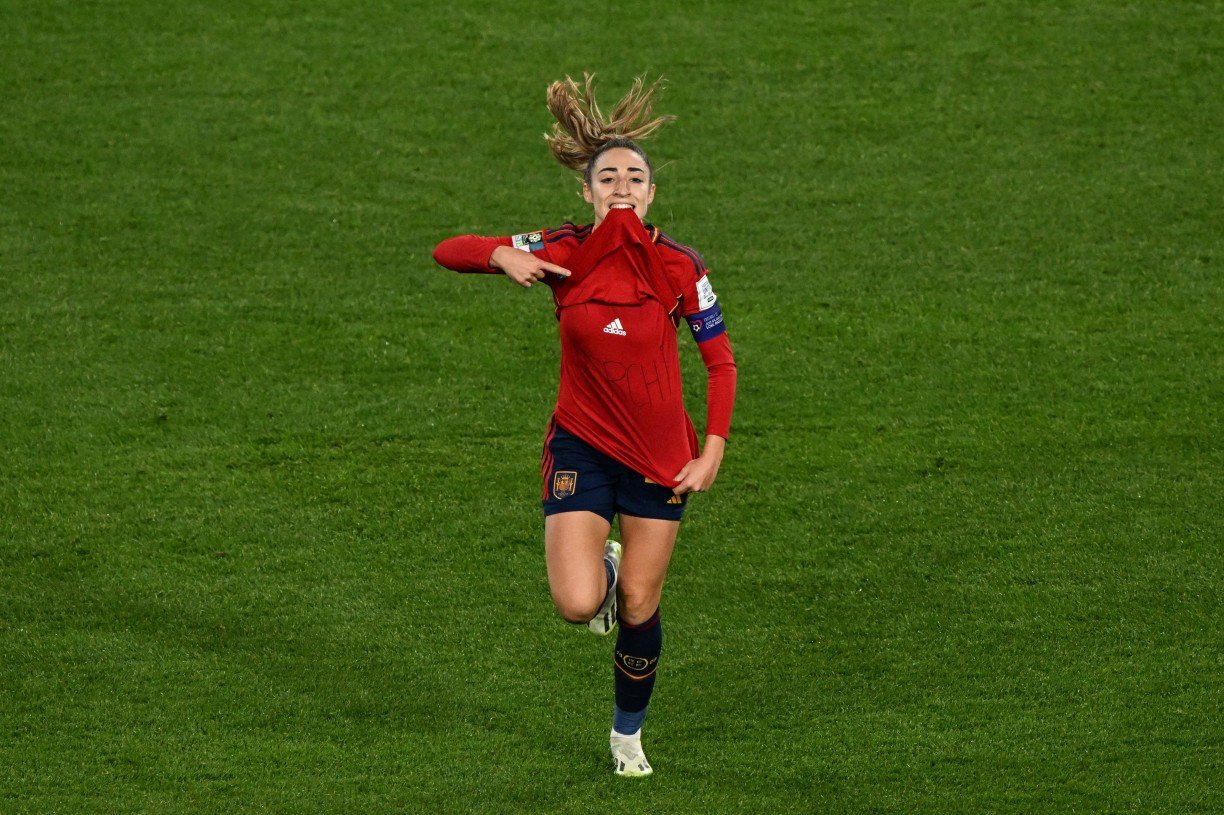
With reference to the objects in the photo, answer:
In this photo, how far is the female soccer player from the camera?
543 centimetres

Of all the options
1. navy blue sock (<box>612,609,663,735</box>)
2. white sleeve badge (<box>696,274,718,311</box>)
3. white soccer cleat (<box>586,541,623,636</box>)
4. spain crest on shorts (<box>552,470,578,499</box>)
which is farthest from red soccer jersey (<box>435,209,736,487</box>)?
navy blue sock (<box>612,609,663,735</box>)

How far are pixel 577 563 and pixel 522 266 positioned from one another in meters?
1.04

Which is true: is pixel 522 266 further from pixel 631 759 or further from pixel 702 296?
pixel 631 759

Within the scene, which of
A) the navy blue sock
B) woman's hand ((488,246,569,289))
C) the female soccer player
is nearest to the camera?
woman's hand ((488,246,569,289))

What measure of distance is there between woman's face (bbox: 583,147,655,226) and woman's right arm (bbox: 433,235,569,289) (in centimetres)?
30

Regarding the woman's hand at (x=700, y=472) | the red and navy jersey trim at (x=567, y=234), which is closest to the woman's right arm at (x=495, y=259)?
the red and navy jersey trim at (x=567, y=234)

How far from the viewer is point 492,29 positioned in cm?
1229

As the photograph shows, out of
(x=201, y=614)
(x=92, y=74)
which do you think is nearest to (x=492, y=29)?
(x=92, y=74)

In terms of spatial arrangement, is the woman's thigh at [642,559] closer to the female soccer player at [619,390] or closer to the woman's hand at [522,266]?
the female soccer player at [619,390]

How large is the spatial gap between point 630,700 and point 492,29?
773cm

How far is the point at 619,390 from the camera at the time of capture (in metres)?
5.47

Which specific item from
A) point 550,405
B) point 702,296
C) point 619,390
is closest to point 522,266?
point 619,390

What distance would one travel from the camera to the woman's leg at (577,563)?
538 cm

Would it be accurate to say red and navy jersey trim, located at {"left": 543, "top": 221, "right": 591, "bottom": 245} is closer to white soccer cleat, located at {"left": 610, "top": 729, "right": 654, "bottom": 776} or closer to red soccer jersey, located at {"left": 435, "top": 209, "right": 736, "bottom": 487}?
red soccer jersey, located at {"left": 435, "top": 209, "right": 736, "bottom": 487}
